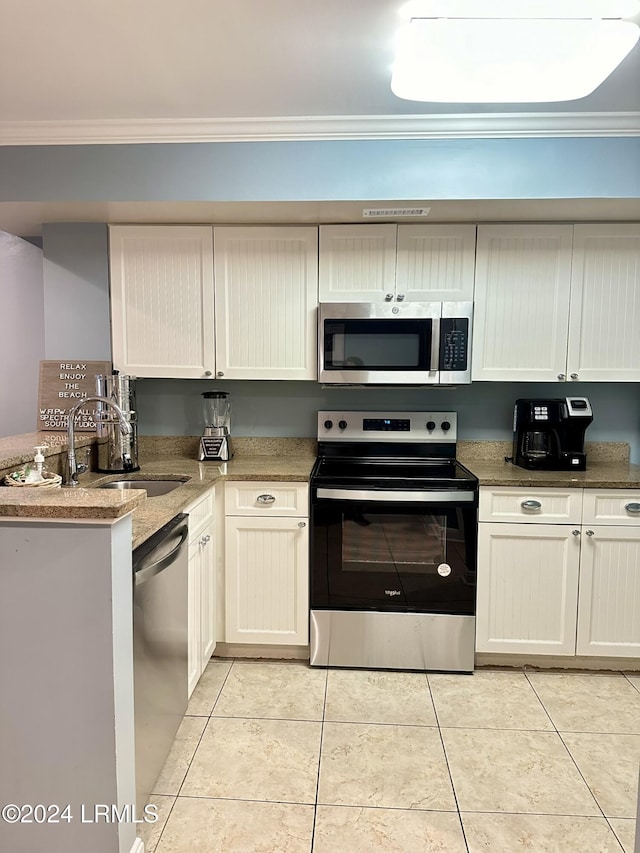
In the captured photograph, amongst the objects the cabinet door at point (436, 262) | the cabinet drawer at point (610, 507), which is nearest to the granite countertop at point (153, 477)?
the cabinet door at point (436, 262)

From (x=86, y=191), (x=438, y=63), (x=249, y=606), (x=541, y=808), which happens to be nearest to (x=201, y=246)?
(x=86, y=191)

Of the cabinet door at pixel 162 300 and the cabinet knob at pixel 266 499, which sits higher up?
the cabinet door at pixel 162 300

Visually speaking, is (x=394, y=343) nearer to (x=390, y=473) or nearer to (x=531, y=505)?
(x=390, y=473)

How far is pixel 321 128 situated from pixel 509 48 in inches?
36.1

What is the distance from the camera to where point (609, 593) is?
97.6 inches

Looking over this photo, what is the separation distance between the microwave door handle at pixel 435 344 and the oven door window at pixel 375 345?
0.03 m

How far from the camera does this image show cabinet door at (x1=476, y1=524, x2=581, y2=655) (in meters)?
2.48

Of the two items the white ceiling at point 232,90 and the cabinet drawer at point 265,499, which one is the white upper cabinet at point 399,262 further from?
the cabinet drawer at point 265,499

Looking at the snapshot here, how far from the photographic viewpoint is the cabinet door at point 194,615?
→ 211cm

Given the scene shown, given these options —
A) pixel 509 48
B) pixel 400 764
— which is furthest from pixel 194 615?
pixel 509 48

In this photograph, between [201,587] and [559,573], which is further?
[559,573]

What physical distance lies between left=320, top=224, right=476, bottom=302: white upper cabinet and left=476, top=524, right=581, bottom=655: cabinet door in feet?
3.86

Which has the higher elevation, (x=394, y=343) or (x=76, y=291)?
(x=76, y=291)

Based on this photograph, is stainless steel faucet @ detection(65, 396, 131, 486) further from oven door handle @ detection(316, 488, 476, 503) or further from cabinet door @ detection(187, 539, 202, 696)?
oven door handle @ detection(316, 488, 476, 503)
